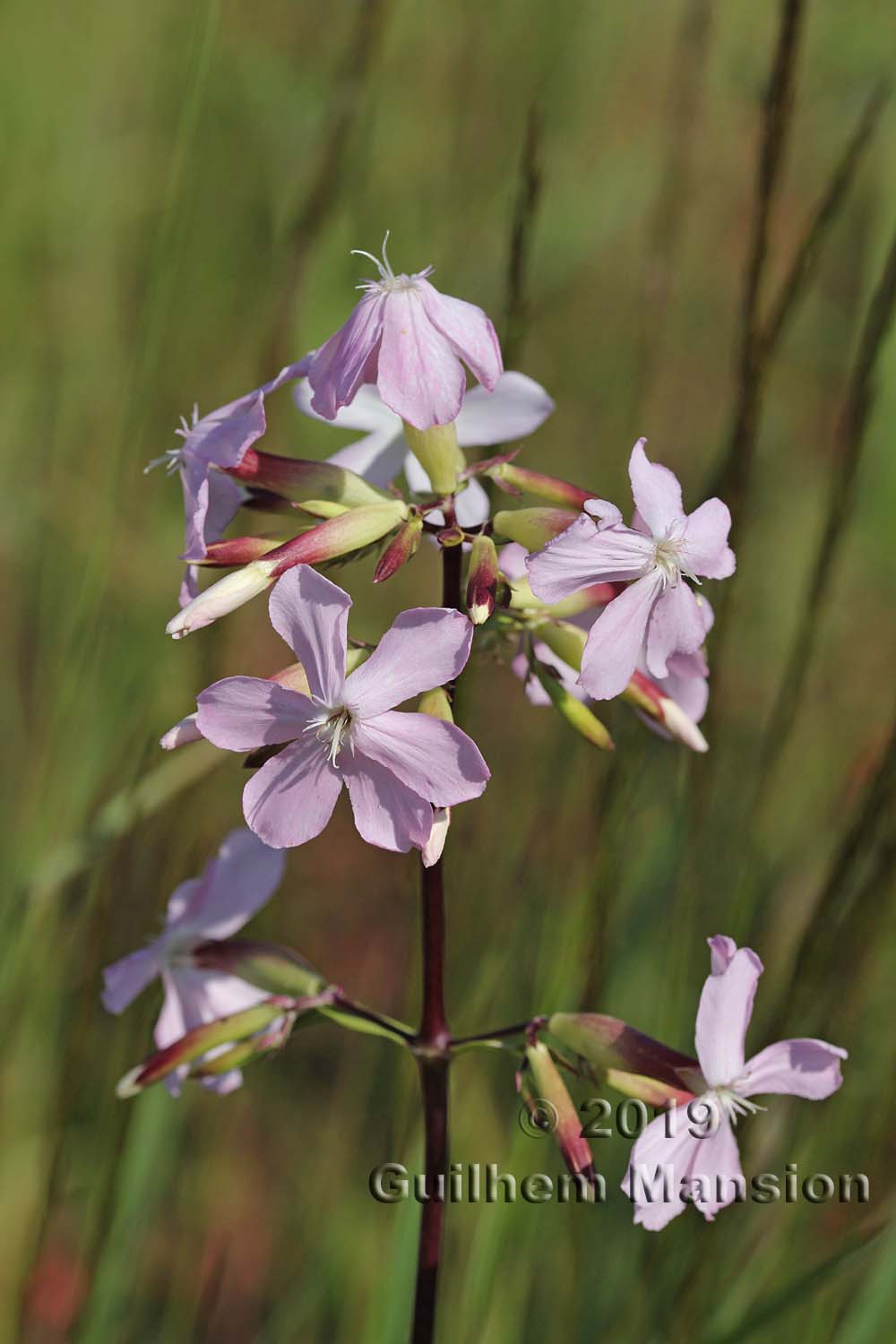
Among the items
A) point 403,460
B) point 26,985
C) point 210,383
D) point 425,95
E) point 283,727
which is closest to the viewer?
point 283,727

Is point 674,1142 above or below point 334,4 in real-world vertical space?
below

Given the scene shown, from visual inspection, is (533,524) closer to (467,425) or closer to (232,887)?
(467,425)

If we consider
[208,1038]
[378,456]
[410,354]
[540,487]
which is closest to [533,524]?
[540,487]

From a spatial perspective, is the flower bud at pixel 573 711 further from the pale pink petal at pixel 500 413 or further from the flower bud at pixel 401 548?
the pale pink petal at pixel 500 413

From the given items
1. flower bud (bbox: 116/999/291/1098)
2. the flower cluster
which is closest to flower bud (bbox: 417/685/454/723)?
the flower cluster

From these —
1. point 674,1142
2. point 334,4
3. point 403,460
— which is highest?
point 334,4

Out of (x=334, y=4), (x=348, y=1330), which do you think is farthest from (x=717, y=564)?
(x=334, y=4)

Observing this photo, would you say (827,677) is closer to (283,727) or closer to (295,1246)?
(295,1246)
